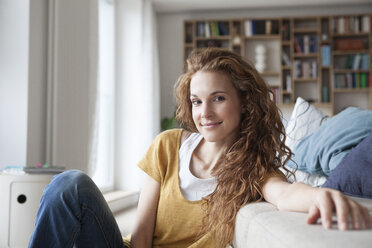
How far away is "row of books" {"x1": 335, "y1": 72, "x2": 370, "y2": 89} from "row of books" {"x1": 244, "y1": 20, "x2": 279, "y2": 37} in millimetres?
1174

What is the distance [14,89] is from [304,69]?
451cm

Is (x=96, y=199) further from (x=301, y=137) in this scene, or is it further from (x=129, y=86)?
(x=129, y=86)

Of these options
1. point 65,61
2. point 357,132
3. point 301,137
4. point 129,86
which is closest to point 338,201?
point 357,132

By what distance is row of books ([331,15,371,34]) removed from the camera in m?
5.76

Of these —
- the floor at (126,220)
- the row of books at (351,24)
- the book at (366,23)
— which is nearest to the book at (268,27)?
the row of books at (351,24)

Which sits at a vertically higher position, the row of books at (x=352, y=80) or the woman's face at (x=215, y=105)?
→ the row of books at (x=352, y=80)

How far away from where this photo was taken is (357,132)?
5.19 feet

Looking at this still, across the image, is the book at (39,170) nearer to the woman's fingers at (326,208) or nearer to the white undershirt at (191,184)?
the white undershirt at (191,184)

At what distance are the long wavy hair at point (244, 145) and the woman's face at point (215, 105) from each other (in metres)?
0.03

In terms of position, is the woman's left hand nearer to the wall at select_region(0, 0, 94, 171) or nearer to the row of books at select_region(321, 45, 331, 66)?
the wall at select_region(0, 0, 94, 171)

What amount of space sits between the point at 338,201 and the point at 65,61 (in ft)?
7.85

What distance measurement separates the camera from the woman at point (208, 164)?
116 cm

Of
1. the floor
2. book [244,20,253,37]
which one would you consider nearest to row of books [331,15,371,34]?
book [244,20,253,37]

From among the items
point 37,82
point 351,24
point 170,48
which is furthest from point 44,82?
point 351,24
